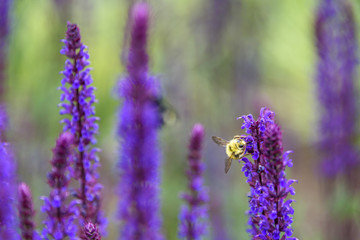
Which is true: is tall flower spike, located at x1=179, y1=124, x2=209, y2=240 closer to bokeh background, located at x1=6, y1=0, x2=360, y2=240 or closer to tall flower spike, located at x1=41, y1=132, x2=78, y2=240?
tall flower spike, located at x1=41, y1=132, x2=78, y2=240

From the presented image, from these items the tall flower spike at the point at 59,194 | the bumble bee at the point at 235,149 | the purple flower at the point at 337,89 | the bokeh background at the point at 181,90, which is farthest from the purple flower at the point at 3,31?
the purple flower at the point at 337,89

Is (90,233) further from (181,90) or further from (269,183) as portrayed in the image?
(181,90)

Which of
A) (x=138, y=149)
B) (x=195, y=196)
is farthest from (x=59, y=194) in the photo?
(x=195, y=196)

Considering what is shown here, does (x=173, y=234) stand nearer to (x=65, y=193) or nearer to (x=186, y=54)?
(x=186, y=54)

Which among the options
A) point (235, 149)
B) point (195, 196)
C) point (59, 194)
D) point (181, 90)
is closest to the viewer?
point (59, 194)

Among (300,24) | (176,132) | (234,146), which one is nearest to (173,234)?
(176,132)
